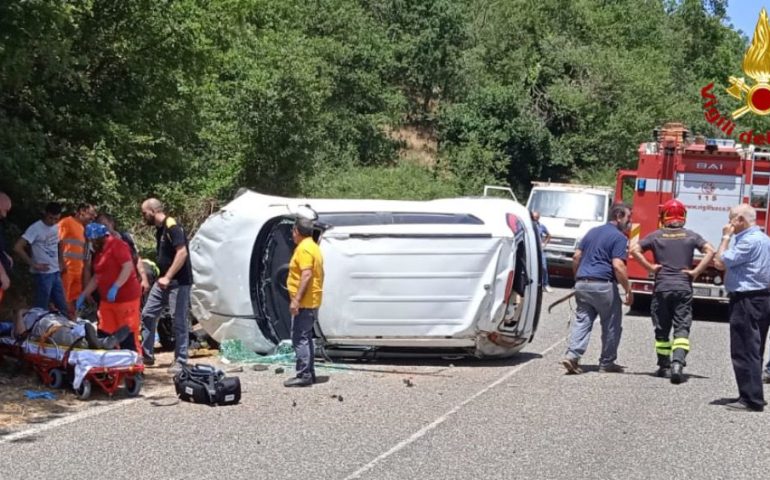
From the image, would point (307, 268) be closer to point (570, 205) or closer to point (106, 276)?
point (106, 276)

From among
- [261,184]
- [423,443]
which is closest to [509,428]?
[423,443]

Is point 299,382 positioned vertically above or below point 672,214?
below

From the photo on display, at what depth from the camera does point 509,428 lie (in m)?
8.22

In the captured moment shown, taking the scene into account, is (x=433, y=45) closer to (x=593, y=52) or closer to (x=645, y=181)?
(x=593, y=52)

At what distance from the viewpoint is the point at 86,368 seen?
905 cm

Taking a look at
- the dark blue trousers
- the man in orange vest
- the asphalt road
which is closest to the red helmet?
the dark blue trousers

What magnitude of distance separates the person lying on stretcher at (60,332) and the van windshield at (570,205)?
16.4m

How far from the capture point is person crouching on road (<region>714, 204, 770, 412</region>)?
29.7ft

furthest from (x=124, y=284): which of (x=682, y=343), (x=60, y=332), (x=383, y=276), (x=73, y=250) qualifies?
(x=682, y=343)

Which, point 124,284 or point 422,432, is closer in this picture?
point 422,432

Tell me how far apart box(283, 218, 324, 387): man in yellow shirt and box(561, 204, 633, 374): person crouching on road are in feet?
9.20

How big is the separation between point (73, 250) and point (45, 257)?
0.69 m

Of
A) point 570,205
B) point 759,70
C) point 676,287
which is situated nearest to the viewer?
point 676,287

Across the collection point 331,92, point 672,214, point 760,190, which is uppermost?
point 331,92
